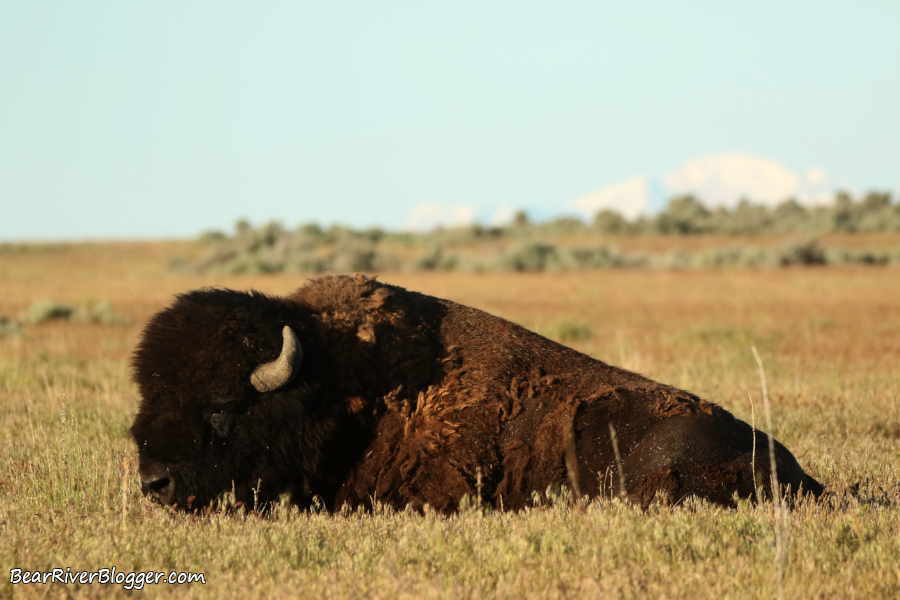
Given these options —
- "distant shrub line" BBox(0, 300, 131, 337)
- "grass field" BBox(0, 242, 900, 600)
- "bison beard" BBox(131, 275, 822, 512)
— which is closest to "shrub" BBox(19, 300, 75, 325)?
"distant shrub line" BBox(0, 300, 131, 337)

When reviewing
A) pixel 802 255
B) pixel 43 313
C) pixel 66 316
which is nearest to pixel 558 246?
pixel 802 255

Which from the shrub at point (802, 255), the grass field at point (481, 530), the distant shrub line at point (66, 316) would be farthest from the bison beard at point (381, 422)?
the shrub at point (802, 255)

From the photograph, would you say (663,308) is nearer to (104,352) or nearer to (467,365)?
(104,352)

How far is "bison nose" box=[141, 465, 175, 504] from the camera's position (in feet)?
16.4

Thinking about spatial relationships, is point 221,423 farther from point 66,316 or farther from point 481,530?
point 66,316

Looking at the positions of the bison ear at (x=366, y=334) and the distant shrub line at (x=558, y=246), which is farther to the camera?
the distant shrub line at (x=558, y=246)

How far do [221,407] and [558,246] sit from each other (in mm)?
43589

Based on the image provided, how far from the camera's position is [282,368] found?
16.6 ft

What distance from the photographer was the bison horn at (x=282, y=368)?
501 cm

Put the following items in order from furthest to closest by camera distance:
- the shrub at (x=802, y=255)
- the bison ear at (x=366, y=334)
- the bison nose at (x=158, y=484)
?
the shrub at (x=802, y=255) < the bison ear at (x=366, y=334) < the bison nose at (x=158, y=484)

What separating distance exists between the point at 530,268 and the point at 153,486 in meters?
34.2

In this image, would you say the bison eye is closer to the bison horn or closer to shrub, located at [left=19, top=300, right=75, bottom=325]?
the bison horn

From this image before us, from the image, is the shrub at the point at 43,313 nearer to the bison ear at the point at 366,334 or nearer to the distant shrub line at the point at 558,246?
the distant shrub line at the point at 558,246

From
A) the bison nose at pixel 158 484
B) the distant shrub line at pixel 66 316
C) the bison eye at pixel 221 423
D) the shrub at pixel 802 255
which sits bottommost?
the distant shrub line at pixel 66 316
